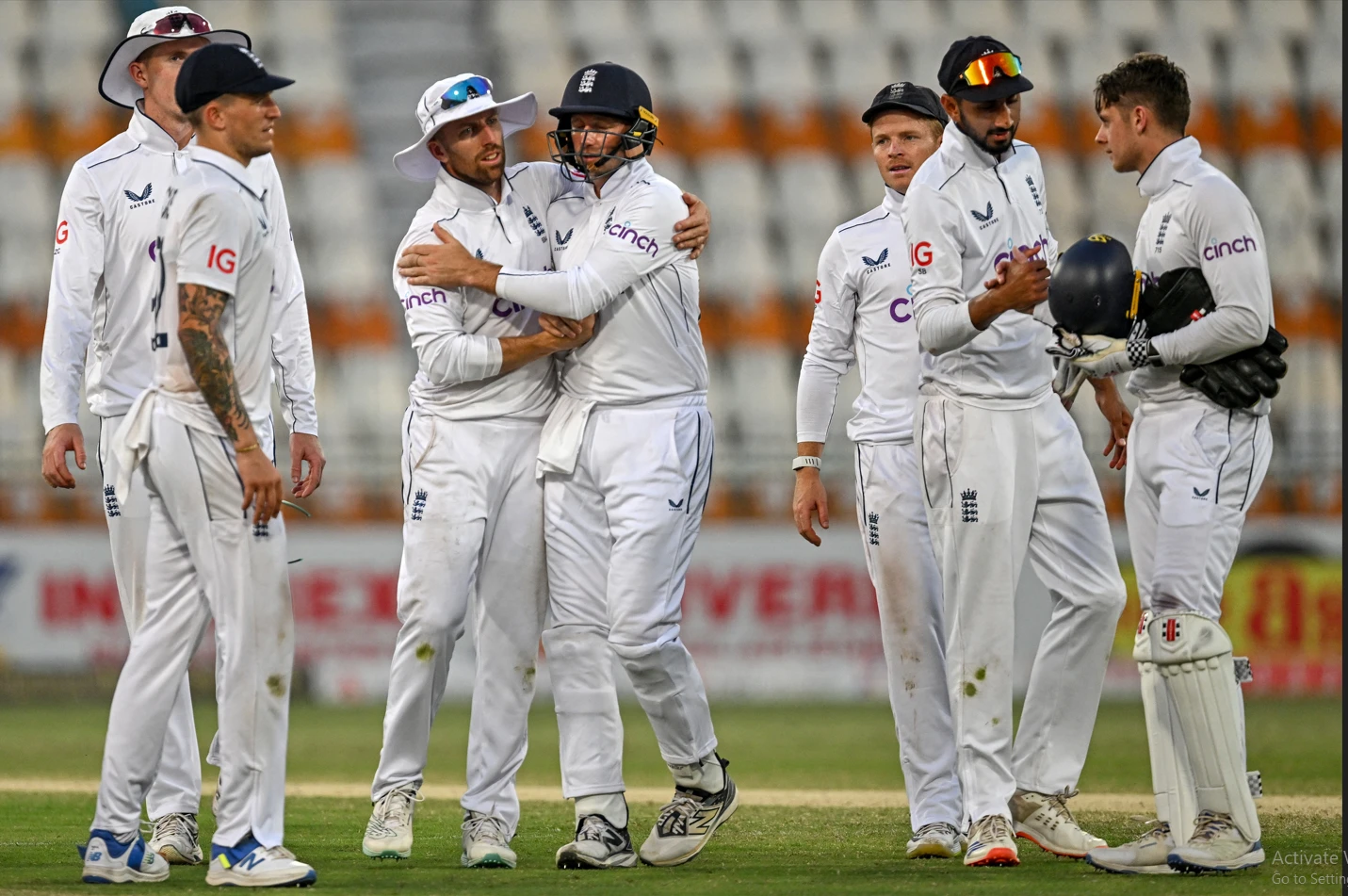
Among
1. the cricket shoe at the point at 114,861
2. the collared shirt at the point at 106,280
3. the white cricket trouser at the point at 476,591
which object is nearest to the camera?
the cricket shoe at the point at 114,861

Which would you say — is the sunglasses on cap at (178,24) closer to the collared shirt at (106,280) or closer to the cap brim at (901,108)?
the collared shirt at (106,280)

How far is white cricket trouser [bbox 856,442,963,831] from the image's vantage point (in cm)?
566

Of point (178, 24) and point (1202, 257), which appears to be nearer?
point (1202, 257)

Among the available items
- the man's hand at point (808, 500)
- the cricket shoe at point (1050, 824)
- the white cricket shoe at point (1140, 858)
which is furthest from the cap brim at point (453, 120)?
the white cricket shoe at point (1140, 858)

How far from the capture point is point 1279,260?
17.6m

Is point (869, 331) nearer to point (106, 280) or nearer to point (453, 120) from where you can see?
point (453, 120)

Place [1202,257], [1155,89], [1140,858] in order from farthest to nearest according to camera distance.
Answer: [1155,89] → [1202,257] → [1140,858]

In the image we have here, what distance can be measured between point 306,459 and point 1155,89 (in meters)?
3.05

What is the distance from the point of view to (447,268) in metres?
5.40

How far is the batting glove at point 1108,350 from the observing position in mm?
5051

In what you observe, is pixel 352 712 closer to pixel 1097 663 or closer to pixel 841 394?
pixel 841 394

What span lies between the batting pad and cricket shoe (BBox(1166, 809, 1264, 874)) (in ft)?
0.09

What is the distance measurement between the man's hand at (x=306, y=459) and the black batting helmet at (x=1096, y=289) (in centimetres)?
251

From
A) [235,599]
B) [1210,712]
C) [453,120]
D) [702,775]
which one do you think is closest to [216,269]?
[235,599]
